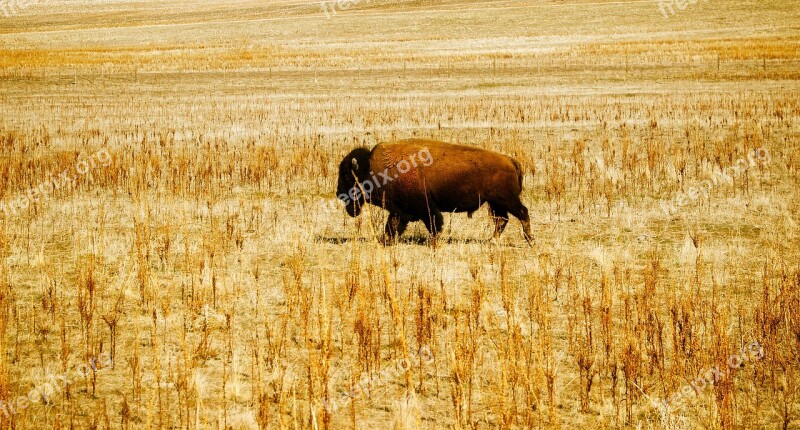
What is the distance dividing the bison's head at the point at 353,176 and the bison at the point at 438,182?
0.27 ft

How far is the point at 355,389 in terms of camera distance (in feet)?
17.2

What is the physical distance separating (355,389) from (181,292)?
2.79 meters

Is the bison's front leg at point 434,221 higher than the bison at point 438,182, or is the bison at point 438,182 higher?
the bison at point 438,182

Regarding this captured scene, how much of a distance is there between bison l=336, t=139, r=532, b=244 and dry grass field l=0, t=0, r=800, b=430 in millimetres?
344

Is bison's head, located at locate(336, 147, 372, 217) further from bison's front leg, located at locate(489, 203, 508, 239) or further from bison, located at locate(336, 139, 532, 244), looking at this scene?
bison's front leg, located at locate(489, 203, 508, 239)

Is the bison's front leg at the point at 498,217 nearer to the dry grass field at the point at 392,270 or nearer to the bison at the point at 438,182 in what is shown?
the bison at the point at 438,182

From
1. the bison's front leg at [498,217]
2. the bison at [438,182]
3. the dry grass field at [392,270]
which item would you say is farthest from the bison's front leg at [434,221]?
the bison's front leg at [498,217]

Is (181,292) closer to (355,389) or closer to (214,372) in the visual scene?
(214,372)

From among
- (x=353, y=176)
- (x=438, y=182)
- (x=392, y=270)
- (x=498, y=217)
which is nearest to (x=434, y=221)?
(x=438, y=182)

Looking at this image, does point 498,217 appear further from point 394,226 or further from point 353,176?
point 353,176

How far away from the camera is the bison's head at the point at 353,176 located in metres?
9.84

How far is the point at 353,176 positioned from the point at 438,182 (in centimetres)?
118

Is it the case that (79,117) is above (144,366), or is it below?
above

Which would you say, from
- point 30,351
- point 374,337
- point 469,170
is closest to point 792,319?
point 374,337
